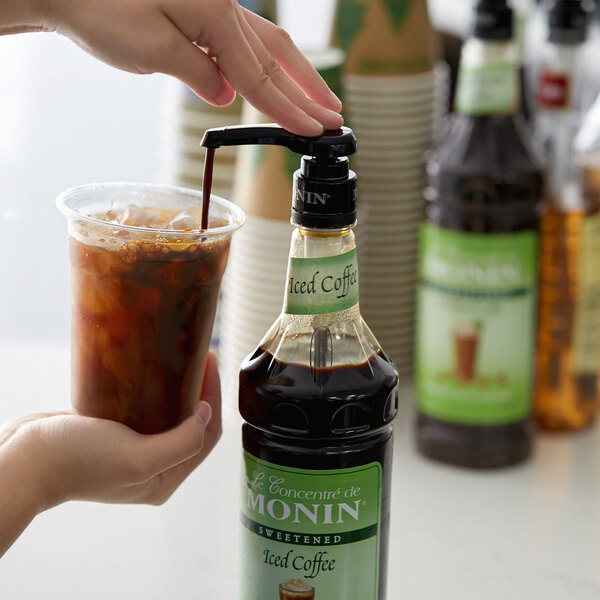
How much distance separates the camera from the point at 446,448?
4.67 feet

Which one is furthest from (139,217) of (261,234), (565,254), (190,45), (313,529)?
(565,254)

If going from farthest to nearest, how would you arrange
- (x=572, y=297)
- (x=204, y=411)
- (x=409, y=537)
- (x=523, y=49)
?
(x=523, y=49), (x=572, y=297), (x=409, y=537), (x=204, y=411)

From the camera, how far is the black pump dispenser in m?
0.83

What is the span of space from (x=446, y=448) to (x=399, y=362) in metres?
0.23

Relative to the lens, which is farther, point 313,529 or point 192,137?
point 192,137

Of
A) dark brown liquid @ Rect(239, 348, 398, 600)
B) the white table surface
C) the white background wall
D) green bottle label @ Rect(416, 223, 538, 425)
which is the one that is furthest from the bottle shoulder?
the white background wall

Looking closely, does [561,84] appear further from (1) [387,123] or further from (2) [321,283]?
(2) [321,283]

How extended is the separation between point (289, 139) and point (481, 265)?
1.81ft

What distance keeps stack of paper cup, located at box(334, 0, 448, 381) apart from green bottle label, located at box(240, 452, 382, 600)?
2.15 ft

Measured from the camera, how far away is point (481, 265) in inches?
52.9

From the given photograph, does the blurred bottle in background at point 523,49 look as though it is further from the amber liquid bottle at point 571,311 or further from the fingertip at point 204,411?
the fingertip at point 204,411

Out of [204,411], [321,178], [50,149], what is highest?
[321,178]

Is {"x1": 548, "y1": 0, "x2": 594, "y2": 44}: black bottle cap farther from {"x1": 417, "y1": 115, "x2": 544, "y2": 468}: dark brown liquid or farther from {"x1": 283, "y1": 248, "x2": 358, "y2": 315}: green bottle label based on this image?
{"x1": 283, "y1": 248, "x2": 358, "y2": 315}: green bottle label

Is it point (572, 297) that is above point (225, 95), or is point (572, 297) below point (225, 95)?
below
